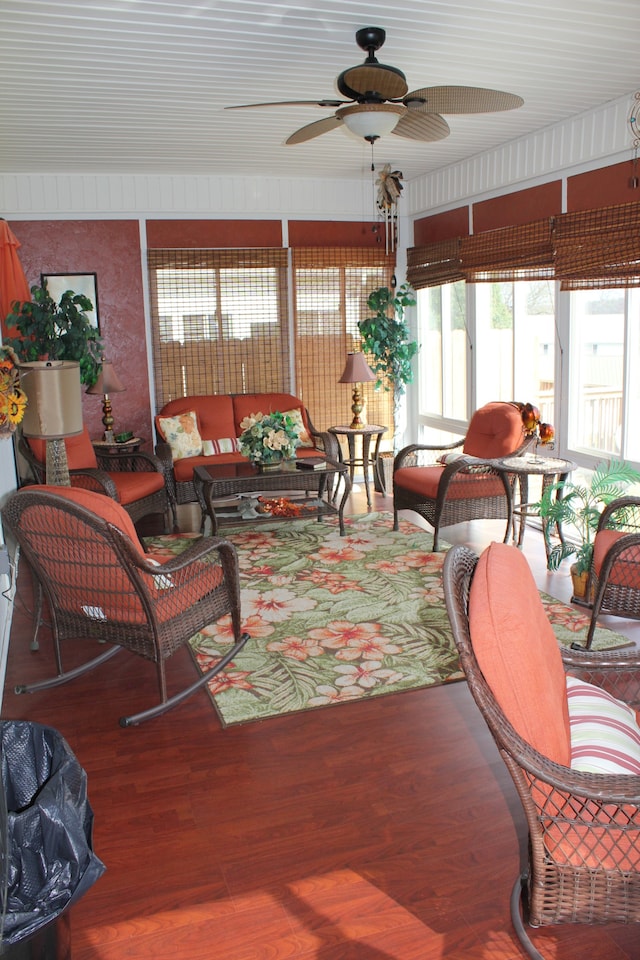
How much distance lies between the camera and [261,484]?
5609 millimetres

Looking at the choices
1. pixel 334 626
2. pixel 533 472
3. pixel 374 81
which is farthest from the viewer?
pixel 533 472

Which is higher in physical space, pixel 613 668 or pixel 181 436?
pixel 181 436

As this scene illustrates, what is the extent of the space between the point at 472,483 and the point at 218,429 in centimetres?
252

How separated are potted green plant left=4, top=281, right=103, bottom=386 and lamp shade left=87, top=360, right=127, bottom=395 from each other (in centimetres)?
57

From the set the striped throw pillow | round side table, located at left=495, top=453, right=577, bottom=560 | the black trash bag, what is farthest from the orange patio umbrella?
the striped throw pillow

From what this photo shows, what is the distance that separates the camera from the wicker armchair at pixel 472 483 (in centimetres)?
525

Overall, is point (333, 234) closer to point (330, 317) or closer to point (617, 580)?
point (330, 317)

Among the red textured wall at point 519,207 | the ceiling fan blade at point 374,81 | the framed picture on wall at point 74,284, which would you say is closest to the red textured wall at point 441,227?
the red textured wall at point 519,207

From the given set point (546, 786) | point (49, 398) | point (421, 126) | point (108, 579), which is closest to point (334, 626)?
point (108, 579)

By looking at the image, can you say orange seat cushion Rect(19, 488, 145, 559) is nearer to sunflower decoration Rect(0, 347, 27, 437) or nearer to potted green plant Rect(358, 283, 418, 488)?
sunflower decoration Rect(0, 347, 27, 437)

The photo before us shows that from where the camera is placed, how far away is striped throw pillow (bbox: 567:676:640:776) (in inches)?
74.4

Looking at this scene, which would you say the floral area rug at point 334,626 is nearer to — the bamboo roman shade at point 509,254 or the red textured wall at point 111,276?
the red textured wall at point 111,276

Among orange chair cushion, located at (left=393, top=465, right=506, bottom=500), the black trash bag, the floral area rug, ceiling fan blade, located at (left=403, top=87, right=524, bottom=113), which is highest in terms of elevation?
ceiling fan blade, located at (left=403, top=87, right=524, bottom=113)

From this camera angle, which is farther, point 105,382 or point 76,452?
point 105,382
